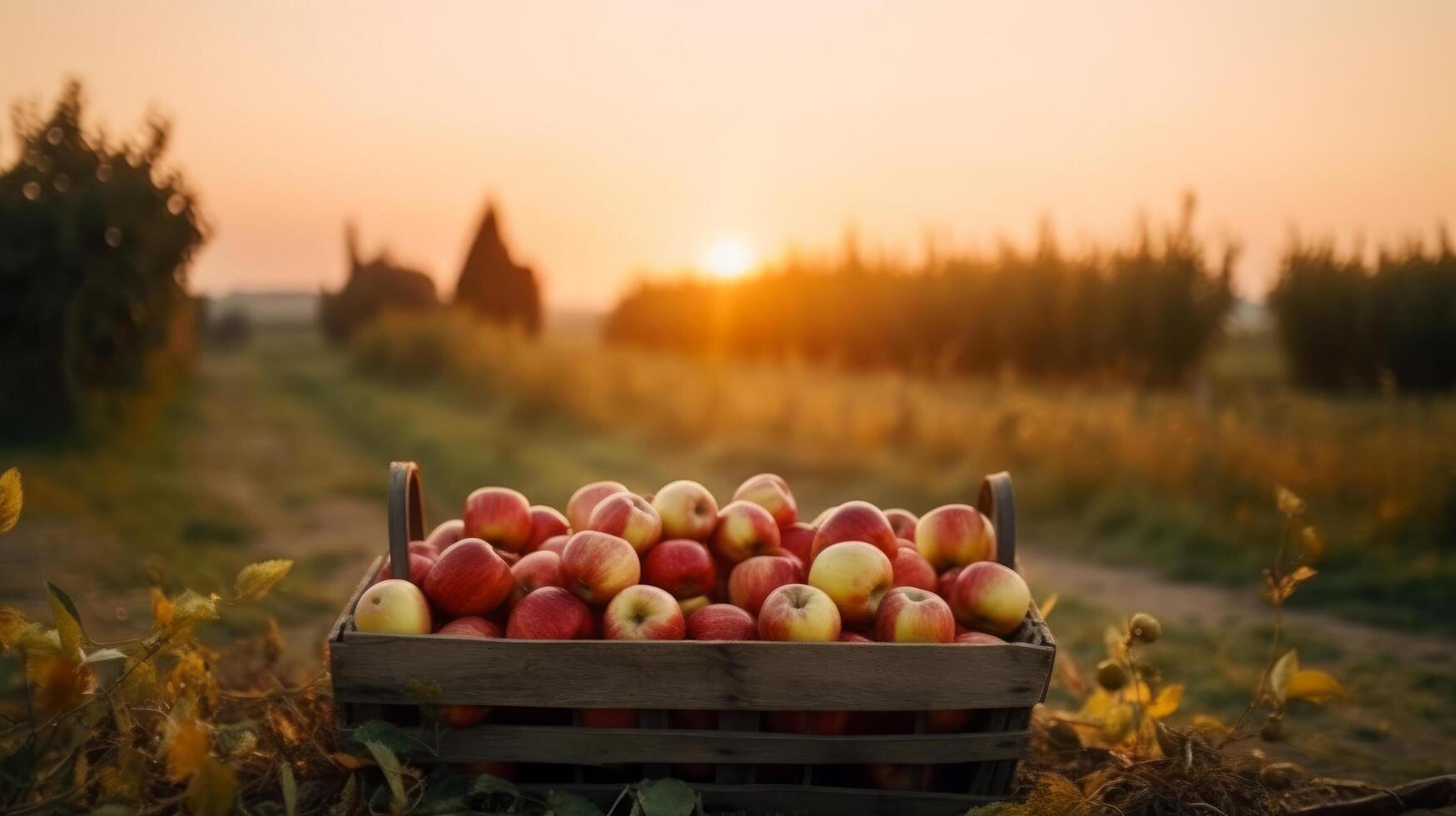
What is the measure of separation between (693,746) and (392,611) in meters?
0.76

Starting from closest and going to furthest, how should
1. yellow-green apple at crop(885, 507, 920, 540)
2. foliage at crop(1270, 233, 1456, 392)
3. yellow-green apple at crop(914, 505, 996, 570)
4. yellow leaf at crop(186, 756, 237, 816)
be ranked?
1. yellow leaf at crop(186, 756, 237, 816)
2. yellow-green apple at crop(914, 505, 996, 570)
3. yellow-green apple at crop(885, 507, 920, 540)
4. foliage at crop(1270, 233, 1456, 392)

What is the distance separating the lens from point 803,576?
2639mm

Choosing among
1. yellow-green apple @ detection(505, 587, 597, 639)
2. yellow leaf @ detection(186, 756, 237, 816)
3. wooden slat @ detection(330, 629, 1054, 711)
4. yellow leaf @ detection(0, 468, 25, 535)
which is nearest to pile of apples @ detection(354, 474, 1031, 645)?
yellow-green apple @ detection(505, 587, 597, 639)

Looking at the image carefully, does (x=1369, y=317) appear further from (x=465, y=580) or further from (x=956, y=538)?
(x=465, y=580)

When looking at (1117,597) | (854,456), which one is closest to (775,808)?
(1117,597)

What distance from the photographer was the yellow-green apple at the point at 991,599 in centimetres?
245

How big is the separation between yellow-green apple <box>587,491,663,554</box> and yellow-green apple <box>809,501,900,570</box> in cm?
44

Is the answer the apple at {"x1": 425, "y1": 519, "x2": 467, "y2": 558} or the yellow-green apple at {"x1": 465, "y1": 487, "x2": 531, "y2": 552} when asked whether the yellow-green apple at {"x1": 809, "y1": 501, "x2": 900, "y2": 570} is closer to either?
the yellow-green apple at {"x1": 465, "y1": 487, "x2": 531, "y2": 552}

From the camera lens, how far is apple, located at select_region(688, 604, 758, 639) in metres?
2.36

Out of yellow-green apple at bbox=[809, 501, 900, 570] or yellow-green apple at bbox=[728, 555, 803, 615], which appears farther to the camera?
yellow-green apple at bbox=[809, 501, 900, 570]

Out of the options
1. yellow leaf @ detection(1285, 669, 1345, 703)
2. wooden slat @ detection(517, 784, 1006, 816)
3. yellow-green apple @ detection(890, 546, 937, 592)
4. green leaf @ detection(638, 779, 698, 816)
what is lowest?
wooden slat @ detection(517, 784, 1006, 816)

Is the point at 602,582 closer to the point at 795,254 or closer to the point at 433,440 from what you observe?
the point at 433,440

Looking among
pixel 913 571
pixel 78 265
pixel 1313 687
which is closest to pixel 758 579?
pixel 913 571

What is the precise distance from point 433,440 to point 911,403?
17.7ft
